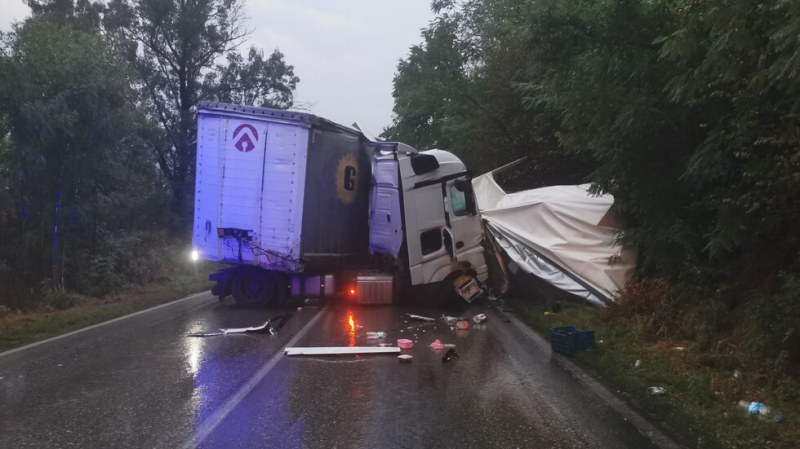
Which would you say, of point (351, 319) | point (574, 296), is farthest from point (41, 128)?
point (574, 296)

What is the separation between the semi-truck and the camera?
12461 millimetres

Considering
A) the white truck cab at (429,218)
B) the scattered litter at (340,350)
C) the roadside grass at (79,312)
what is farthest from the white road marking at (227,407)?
the white truck cab at (429,218)

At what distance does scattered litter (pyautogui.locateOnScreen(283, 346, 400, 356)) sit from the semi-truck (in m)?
4.28

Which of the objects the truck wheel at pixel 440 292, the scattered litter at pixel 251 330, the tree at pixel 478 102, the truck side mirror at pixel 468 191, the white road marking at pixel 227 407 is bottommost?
the white road marking at pixel 227 407

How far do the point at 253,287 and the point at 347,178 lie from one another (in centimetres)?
326

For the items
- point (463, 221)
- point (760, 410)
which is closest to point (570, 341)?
point (760, 410)

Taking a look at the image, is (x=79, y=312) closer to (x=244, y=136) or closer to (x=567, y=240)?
(x=244, y=136)

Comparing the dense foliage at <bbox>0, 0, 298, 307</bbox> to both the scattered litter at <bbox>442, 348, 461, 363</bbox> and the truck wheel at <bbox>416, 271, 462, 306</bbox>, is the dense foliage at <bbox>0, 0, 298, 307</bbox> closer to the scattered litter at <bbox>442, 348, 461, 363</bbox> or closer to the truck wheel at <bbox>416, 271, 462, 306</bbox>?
the truck wheel at <bbox>416, 271, 462, 306</bbox>

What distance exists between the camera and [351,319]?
39.3ft

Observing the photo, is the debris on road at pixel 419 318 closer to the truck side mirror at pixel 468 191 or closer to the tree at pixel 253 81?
the truck side mirror at pixel 468 191

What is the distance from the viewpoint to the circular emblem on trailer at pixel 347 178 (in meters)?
13.9

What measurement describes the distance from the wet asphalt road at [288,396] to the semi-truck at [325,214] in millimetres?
3094

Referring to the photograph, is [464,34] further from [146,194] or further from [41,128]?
[41,128]

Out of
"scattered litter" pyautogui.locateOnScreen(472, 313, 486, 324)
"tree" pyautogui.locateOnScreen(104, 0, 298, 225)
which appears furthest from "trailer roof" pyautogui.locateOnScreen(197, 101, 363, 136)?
"tree" pyautogui.locateOnScreen(104, 0, 298, 225)
